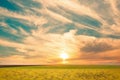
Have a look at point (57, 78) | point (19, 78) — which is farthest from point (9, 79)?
point (57, 78)

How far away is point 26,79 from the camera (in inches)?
1282

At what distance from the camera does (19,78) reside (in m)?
33.4

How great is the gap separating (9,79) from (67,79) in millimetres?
7921

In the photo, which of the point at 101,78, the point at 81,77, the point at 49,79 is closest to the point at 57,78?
the point at 49,79

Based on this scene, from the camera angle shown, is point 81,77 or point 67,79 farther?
point 81,77

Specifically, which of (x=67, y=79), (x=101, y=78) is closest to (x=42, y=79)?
(x=67, y=79)

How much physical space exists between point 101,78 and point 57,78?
6316mm

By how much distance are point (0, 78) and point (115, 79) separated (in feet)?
51.9

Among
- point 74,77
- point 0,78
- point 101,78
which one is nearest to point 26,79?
point 0,78

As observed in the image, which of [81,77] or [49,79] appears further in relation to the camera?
[81,77]

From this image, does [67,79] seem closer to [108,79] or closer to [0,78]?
[108,79]

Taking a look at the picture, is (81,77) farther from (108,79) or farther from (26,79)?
(26,79)

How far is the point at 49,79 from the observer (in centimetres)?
3238

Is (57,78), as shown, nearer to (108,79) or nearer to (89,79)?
(89,79)
